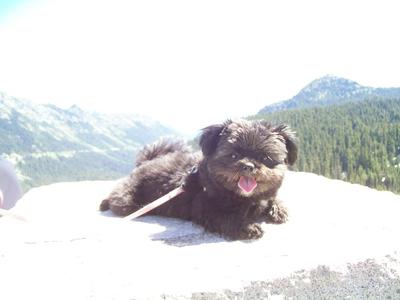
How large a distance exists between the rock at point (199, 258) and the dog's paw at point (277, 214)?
118mm

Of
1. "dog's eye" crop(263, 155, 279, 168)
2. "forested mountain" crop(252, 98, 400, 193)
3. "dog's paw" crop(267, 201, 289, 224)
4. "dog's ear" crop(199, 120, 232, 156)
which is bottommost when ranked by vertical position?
"forested mountain" crop(252, 98, 400, 193)

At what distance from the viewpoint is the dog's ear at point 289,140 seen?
18.6 ft

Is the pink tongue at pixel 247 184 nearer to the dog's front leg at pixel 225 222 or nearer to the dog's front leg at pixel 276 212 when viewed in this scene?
the dog's front leg at pixel 225 222

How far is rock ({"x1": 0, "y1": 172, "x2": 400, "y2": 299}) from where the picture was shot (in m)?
3.44

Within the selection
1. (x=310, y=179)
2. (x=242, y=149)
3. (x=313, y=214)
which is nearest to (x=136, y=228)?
(x=242, y=149)

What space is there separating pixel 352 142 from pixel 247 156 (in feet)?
459

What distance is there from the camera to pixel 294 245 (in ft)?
14.7

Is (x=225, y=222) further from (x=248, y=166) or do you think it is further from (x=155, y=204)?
(x=155, y=204)

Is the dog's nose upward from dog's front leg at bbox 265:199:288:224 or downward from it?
upward

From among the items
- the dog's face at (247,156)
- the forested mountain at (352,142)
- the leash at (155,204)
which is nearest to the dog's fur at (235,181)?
the dog's face at (247,156)

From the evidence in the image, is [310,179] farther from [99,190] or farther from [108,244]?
[108,244]

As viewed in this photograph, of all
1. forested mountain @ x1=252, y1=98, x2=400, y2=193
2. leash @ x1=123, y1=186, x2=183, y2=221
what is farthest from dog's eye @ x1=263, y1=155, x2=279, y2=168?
forested mountain @ x1=252, y1=98, x2=400, y2=193

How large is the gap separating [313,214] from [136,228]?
2.18 meters

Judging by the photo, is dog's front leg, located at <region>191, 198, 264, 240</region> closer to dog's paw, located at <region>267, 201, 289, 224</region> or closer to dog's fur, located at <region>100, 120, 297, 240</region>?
dog's fur, located at <region>100, 120, 297, 240</region>
